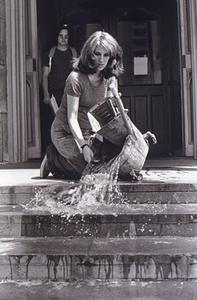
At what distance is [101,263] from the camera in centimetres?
384

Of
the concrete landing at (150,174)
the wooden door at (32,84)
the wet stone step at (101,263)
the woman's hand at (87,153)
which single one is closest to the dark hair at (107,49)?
the woman's hand at (87,153)

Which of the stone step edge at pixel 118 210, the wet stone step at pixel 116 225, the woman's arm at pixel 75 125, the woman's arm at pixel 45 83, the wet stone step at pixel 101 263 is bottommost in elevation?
the wet stone step at pixel 101 263

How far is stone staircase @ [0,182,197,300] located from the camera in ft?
12.5

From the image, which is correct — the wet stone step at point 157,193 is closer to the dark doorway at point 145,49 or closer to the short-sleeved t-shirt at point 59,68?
the short-sleeved t-shirt at point 59,68

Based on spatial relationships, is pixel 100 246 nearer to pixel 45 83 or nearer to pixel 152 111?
pixel 45 83

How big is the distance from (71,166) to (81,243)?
142 cm

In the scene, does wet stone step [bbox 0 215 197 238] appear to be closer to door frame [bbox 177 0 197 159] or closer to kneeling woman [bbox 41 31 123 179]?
kneeling woman [bbox 41 31 123 179]

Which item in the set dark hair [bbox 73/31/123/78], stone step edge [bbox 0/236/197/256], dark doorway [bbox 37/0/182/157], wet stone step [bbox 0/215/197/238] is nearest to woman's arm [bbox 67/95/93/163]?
dark hair [bbox 73/31/123/78]

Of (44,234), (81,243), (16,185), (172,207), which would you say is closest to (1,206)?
(16,185)

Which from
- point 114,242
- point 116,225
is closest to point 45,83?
point 116,225

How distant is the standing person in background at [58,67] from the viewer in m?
8.31

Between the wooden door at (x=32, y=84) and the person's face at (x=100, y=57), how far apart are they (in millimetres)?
3470

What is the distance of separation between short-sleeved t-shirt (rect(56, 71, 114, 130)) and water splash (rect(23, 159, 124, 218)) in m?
0.64

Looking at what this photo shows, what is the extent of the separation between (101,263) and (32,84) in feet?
17.2
